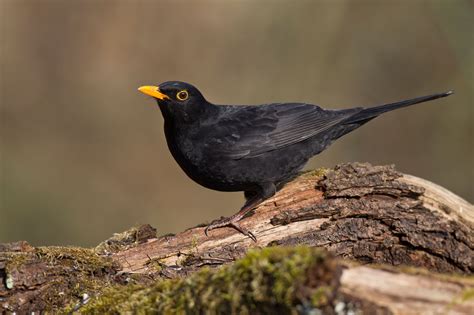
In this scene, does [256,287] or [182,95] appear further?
[182,95]

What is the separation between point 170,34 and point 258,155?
6.63 m

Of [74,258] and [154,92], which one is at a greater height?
[154,92]

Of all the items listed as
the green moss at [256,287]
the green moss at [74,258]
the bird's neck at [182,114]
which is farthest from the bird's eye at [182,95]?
the green moss at [256,287]

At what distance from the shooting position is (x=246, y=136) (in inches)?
265

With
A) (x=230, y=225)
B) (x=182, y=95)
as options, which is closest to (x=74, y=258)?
(x=230, y=225)

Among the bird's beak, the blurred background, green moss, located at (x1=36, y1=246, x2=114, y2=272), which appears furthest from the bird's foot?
the blurred background

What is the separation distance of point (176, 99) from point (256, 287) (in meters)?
3.92

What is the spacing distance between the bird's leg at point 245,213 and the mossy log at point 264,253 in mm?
67

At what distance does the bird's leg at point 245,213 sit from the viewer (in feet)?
17.9

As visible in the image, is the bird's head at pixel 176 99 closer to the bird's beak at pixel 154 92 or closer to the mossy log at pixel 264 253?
the bird's beak at pixel 154 92

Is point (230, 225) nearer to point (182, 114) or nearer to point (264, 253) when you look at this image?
point (182, 114)

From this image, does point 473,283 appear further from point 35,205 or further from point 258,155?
point 35,205

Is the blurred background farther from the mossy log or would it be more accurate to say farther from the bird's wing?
the mossy log

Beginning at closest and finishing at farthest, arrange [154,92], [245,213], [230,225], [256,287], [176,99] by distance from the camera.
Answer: [256,287] → [230,225] → [245,213] → [154,92] → [176,99]
